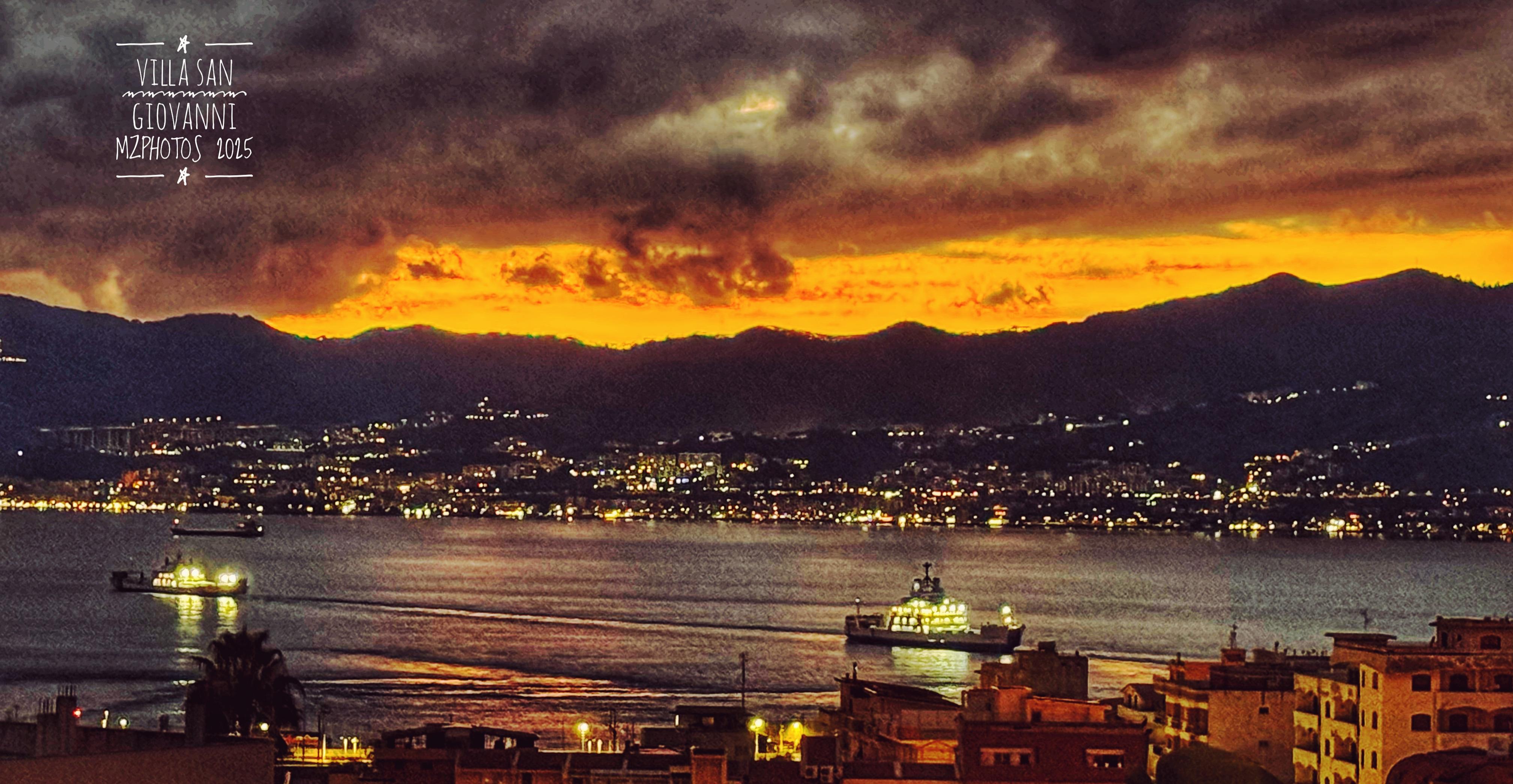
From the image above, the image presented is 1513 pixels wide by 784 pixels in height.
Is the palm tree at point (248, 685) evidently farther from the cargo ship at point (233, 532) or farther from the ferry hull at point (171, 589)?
the cargo ship at point (233, 532)

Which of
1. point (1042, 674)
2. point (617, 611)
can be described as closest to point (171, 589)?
point (617, 611)

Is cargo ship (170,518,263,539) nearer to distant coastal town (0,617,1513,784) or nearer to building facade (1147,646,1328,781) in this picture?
distant coastal town (0,617,1513,784)

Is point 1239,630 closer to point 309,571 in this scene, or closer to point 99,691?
point 99,691

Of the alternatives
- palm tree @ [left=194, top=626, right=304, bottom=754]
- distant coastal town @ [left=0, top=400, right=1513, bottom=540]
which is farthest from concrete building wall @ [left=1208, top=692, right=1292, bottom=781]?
distant coastal town @ [left=0, top=400, right=1513, bottom=540]

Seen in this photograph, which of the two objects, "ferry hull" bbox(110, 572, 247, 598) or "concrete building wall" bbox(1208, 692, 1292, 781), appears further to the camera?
"ferry hull" bbox(110, 572, 247, 598)

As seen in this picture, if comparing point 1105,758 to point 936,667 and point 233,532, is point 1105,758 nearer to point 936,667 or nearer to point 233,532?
point 936,667

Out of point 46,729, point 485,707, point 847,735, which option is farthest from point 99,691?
point 46,729

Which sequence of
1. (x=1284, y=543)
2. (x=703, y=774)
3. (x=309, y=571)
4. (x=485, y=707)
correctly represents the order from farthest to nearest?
(x=1284, y=543) < (x=309, y=571) < (x=485, y=707) < (x=703, y=774)
